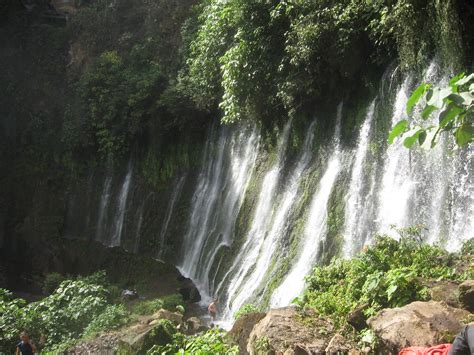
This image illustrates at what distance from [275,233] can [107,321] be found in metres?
3.92

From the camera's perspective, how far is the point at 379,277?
18.2 ft

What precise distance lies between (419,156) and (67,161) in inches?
575

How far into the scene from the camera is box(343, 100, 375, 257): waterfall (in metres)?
8.41

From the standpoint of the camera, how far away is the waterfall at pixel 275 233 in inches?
399

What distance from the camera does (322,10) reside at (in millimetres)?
8859

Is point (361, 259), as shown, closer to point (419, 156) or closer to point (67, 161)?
point (419, 156)

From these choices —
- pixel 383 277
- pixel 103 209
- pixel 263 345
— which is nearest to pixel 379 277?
pixel 383 277

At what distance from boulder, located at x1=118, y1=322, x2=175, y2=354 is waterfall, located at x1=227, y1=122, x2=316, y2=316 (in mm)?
3373

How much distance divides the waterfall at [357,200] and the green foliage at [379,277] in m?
1.31

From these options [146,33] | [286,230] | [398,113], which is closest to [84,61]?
[146,33]

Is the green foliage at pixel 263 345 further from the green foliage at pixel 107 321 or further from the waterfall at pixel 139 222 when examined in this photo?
the waterfall at pixel 139 222

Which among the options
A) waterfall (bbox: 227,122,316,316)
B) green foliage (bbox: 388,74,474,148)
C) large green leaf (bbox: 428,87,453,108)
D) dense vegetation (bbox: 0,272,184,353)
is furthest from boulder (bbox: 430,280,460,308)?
waterfall (bbox: 227,122,316,316)

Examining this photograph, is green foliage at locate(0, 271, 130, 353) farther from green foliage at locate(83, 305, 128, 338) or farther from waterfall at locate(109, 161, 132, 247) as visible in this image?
waterfall at locate(109, 161, 132, 247)

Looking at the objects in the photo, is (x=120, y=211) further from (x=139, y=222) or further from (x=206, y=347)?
(x=206, y=347)
